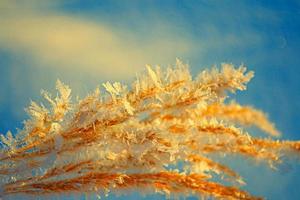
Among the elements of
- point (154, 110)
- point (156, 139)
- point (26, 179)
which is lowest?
point (26, 179)

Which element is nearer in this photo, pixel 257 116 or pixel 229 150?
pixel 257 116

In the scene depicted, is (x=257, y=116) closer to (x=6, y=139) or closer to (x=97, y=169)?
(x=97, y=169)

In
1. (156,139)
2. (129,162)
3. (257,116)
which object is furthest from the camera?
(129,162)

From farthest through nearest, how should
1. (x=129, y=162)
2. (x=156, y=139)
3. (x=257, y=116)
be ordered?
(x=129, y=162)
(x=156, y=139)
(x=257, y=116)

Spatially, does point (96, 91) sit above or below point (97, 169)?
above

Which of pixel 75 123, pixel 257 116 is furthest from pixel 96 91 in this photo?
pixel 257 116

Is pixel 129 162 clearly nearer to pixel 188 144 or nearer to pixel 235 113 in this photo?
pixel 188 144

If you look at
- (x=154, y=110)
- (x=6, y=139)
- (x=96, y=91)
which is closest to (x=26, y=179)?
(x=6, y=139)
